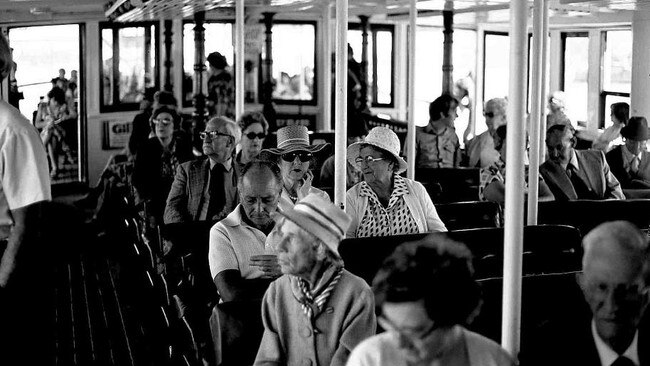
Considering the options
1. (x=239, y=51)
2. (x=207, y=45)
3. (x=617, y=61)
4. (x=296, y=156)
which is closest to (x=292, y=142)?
(x=296, y=156)

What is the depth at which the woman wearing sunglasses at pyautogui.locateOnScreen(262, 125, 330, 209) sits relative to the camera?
689 cm

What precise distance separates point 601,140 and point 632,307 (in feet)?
33.0

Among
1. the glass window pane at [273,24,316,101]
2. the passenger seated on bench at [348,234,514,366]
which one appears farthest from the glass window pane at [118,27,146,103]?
the passenger seated on bench at [348,234,514,366]

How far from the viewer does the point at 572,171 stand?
877 centimetres

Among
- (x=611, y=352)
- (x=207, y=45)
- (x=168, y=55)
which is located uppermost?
(x=207, y=45)

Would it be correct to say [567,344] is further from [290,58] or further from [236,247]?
[290,58]

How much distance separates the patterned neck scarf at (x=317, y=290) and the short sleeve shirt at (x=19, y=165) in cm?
99

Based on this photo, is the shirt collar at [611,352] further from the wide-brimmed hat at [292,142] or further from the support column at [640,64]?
the support column at [640,64]

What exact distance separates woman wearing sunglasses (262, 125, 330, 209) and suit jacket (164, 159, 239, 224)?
0.61 metres

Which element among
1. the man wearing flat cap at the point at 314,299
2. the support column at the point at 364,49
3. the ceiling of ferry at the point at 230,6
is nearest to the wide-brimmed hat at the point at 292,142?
the man wearing flat cap at the point at 314,299

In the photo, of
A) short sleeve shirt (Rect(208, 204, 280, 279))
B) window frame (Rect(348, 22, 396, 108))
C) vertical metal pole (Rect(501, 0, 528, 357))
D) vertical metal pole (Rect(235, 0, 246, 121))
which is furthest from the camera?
window frame (Rect(348, 22, 396, 108))

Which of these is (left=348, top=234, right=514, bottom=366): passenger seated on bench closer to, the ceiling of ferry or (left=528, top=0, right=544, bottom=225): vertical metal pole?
(left=528, top=0, right=544, bottom=225): vertical metal pole

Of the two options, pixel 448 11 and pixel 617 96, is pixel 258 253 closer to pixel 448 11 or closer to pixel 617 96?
pixel 448 11

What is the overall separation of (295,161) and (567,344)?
3677 millimetres
